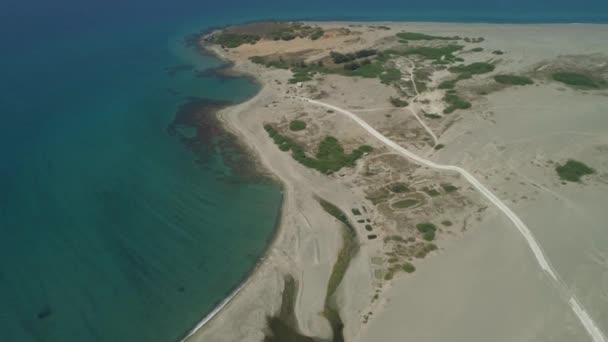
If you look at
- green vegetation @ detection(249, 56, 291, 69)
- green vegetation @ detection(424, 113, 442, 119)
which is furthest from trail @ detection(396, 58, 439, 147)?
green vegetation @ detection(249, 56, 291, 69)

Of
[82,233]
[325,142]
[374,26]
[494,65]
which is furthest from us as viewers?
[374,26]

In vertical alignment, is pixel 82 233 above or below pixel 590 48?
below

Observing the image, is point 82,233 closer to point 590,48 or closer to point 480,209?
point 480,209

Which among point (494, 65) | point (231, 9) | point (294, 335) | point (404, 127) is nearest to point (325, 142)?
point (404, 127)

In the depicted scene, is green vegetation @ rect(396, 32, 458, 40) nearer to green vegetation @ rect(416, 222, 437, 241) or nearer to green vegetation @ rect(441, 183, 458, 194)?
green vegetation @ rect(441, 183, 458, 194)

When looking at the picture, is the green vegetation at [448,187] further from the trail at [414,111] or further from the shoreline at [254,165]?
the shoreline at [254,165]

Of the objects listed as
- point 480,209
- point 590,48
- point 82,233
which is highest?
point 590,48

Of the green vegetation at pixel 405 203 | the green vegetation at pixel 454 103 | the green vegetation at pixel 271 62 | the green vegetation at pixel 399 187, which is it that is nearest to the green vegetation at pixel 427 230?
the green vegetation at pixel 405 203
